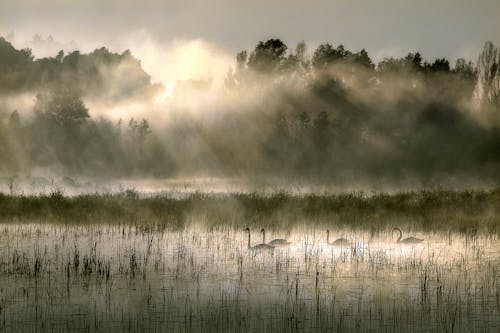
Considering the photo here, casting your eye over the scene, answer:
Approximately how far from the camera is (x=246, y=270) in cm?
1945

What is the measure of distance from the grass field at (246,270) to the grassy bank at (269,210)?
4.9 inches

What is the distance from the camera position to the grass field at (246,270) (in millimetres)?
14219

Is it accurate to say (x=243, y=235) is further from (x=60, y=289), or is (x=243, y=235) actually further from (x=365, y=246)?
(x=60, y=289)

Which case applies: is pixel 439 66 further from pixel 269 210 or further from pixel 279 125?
pixel 269 210

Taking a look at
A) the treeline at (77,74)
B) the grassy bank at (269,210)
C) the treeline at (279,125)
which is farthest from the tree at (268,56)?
the grassy bank at (269,210)

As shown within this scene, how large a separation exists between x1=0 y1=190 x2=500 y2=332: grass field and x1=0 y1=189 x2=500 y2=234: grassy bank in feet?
0.41

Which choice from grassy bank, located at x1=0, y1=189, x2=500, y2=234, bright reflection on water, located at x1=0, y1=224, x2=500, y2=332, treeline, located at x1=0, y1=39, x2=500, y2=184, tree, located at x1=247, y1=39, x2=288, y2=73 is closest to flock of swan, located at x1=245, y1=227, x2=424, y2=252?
bright reflection on water, located at x1=0, y1=224, x2=500, y2=332

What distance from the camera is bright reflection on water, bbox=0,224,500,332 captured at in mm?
14047

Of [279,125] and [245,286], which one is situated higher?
[279,125]

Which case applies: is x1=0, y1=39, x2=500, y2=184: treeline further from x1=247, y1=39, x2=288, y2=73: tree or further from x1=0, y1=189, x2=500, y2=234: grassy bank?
x1=0, y1=189, x2=500, y2=234: grassy bank

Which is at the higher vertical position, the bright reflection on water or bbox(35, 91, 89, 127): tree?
bbox(35, 91, 89, 127): tree

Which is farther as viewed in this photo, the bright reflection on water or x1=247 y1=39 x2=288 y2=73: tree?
x1=247 y1=39 x2=288 y2=73: tree

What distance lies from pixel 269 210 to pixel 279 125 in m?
44.7

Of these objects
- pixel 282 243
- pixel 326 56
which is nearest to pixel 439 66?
pixel 326 56
